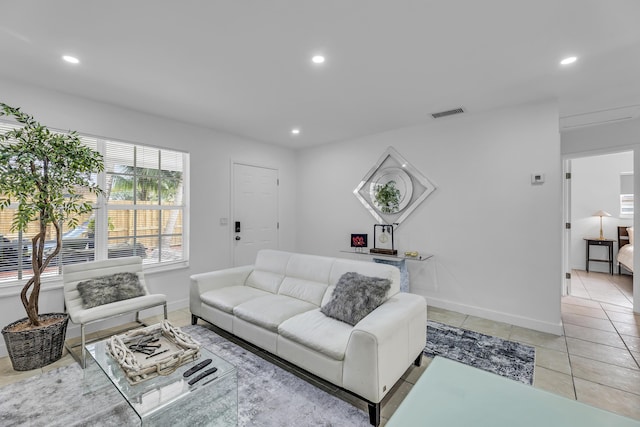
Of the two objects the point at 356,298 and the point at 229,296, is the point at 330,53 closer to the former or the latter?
the point at 356,298

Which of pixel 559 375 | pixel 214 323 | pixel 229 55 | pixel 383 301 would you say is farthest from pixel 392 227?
pixel 229 55

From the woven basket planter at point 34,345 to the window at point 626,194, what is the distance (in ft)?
29.4

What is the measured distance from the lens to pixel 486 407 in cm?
75

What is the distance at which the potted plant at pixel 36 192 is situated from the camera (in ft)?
7.57

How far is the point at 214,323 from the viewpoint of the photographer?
3004mm

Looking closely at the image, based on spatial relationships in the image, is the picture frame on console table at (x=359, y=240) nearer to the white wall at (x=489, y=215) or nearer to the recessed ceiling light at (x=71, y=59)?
the white wall at (x=489, y=215)

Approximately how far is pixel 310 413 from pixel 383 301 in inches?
36.9

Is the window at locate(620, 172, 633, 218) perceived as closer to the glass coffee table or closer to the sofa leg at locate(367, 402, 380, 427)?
the sofa leg at locate(367, 402, 380, 427)

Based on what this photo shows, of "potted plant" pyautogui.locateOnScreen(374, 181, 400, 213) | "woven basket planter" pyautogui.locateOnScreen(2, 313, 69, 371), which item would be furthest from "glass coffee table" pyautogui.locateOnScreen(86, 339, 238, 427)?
"potted plant" pyautogui.locateOnScreen(374, 181, 400, 213)

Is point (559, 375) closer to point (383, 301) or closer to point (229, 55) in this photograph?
point (383, 301)

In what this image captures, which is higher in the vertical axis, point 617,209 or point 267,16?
point 267,16

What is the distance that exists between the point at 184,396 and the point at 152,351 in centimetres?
55

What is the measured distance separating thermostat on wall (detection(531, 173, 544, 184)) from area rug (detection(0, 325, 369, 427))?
2971 millimetres

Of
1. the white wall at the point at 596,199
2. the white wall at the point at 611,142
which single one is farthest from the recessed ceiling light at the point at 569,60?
the white wall at the point at 596,199
